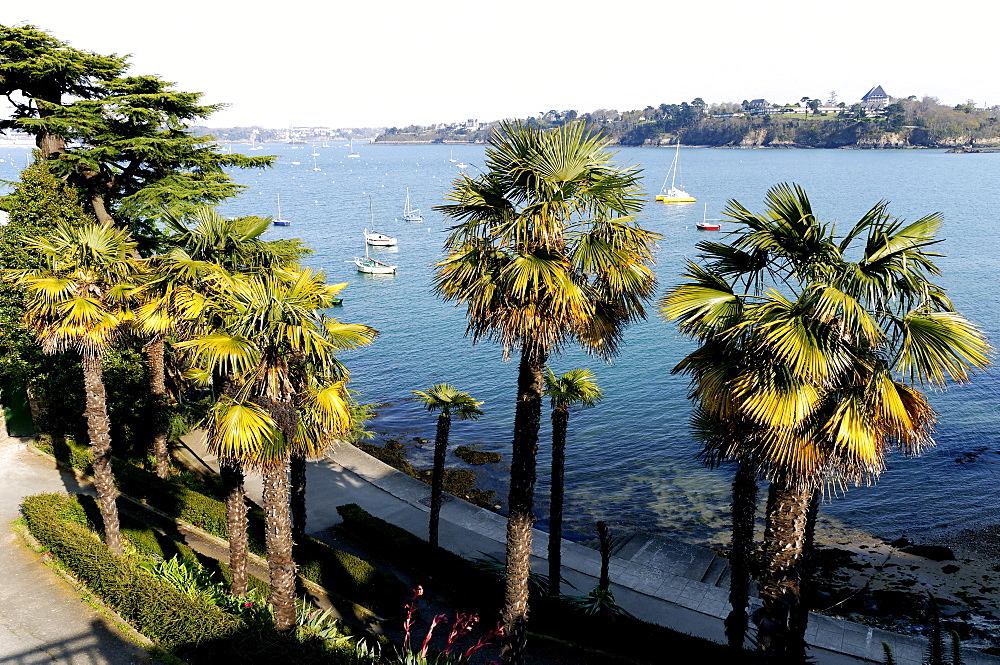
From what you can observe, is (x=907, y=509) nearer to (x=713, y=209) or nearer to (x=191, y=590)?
(x=191, y=590)

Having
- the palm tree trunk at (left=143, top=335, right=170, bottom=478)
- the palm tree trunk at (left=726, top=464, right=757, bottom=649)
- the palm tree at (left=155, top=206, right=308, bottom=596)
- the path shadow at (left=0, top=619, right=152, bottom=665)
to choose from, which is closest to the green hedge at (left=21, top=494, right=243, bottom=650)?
the path shadow at (left=0, top=619, right=152, bottom=665)

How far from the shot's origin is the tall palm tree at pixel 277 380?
34.3ft

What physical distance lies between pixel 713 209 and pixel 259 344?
96.1 metres

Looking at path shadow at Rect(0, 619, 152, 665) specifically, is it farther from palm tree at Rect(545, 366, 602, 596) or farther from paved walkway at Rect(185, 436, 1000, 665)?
palm tree at Rect(545, 366, 602, 596)

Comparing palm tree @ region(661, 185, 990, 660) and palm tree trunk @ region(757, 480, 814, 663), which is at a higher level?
palm tree @ region(661, 185, 990, 660)

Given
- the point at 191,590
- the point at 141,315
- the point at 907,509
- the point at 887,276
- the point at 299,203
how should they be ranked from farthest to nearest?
the point at 299,203, the point at 907,509, the point at 191,590, the point at 141,315, the point at 887,276

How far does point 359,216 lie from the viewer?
103688 mm

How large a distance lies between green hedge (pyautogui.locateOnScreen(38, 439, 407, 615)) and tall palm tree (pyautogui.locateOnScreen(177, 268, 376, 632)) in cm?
426

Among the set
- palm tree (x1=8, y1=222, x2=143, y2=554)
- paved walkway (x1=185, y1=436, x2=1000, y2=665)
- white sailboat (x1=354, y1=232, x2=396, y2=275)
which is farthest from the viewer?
white sailboat (x1=354, y1=232, x2=396, y2=275)

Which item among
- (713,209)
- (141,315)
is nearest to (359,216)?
(713,209)

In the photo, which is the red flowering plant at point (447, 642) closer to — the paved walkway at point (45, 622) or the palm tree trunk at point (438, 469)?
the palm tree trunk at point (438, 469)

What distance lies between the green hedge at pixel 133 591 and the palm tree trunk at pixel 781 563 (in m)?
7.72

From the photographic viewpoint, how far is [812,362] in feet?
26.1

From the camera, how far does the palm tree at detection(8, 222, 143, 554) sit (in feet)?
44.2
